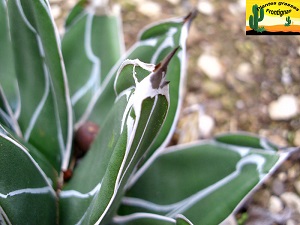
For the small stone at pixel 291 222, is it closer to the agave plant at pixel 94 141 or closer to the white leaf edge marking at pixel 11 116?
the agave plant at pixel 94 141

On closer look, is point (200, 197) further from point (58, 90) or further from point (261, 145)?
point (58, 90)

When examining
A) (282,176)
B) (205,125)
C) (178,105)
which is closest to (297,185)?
(282,176)

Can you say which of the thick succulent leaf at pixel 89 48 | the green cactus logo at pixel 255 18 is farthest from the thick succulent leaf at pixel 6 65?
the green cactus logo at pixel 255 18

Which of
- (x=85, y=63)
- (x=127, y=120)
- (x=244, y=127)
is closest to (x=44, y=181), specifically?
(x=127, y=120)

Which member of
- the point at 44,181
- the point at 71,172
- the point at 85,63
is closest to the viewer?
the point at 44,181

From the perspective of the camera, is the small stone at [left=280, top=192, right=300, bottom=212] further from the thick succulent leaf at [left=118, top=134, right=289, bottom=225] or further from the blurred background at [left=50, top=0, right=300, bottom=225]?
the thick succulent leaf at [left=118, top=134, right=289, bottom=225]

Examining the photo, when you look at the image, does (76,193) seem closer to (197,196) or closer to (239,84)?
(197,196)
